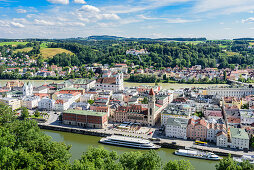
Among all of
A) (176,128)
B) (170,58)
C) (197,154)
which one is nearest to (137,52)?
(170,58)

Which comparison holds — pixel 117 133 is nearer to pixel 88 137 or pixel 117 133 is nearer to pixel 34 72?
pixel 88 137

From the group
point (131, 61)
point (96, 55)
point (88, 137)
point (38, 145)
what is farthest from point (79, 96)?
point (96, 55)

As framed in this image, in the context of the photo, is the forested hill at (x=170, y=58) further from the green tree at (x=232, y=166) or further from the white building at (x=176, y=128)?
the green tree at (x=232, y=166)

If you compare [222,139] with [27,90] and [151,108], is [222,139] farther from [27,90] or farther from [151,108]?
[27,90]

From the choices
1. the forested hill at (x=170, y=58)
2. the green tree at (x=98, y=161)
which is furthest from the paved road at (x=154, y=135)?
the forested hill at (x=170, y=58)

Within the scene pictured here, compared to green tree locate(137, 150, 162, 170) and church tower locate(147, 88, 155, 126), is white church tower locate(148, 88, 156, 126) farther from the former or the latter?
green tree locate(137, 150, 162, 170)
